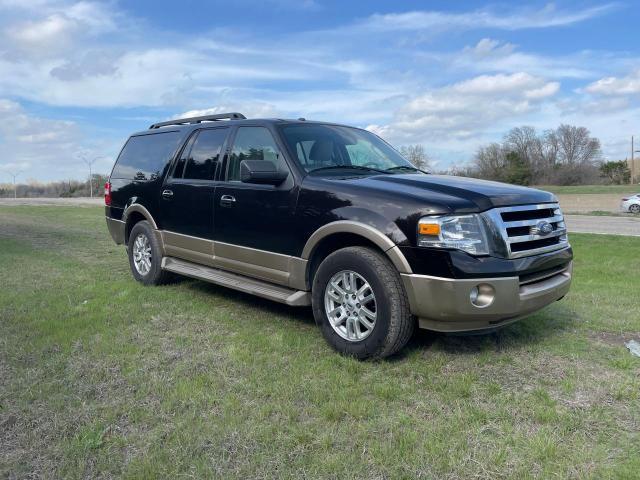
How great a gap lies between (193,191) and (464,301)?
131 inches

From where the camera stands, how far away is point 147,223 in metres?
6.61

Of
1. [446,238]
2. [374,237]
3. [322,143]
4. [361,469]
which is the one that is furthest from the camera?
[322,143]

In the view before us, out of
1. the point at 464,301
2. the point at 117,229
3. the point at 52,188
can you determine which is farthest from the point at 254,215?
the point at 52,188

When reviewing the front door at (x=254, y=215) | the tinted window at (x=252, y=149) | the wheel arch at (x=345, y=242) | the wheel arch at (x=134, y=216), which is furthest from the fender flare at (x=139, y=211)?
the wheel arch at (x=345, y=242)

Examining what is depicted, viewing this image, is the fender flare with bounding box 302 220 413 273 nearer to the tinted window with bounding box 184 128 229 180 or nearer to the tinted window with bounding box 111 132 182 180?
the tinted window with bounding box 184 128 229 180

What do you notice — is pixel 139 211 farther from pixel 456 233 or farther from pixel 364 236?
pixel 456 233

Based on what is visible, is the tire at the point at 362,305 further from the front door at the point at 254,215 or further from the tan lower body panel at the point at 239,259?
the front door at the point at 254,215

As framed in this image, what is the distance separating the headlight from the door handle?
2191 millimetres

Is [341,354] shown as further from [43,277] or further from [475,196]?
[43,277]

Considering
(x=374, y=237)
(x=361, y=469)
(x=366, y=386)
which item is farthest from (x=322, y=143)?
(x=361, y=469)

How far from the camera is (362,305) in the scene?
4012mm

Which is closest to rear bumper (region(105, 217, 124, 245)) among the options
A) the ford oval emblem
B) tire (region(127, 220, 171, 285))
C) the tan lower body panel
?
tire (region(127, 220, 171, 285))

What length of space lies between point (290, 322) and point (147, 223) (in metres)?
2.61

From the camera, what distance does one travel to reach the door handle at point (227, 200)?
204 inches
